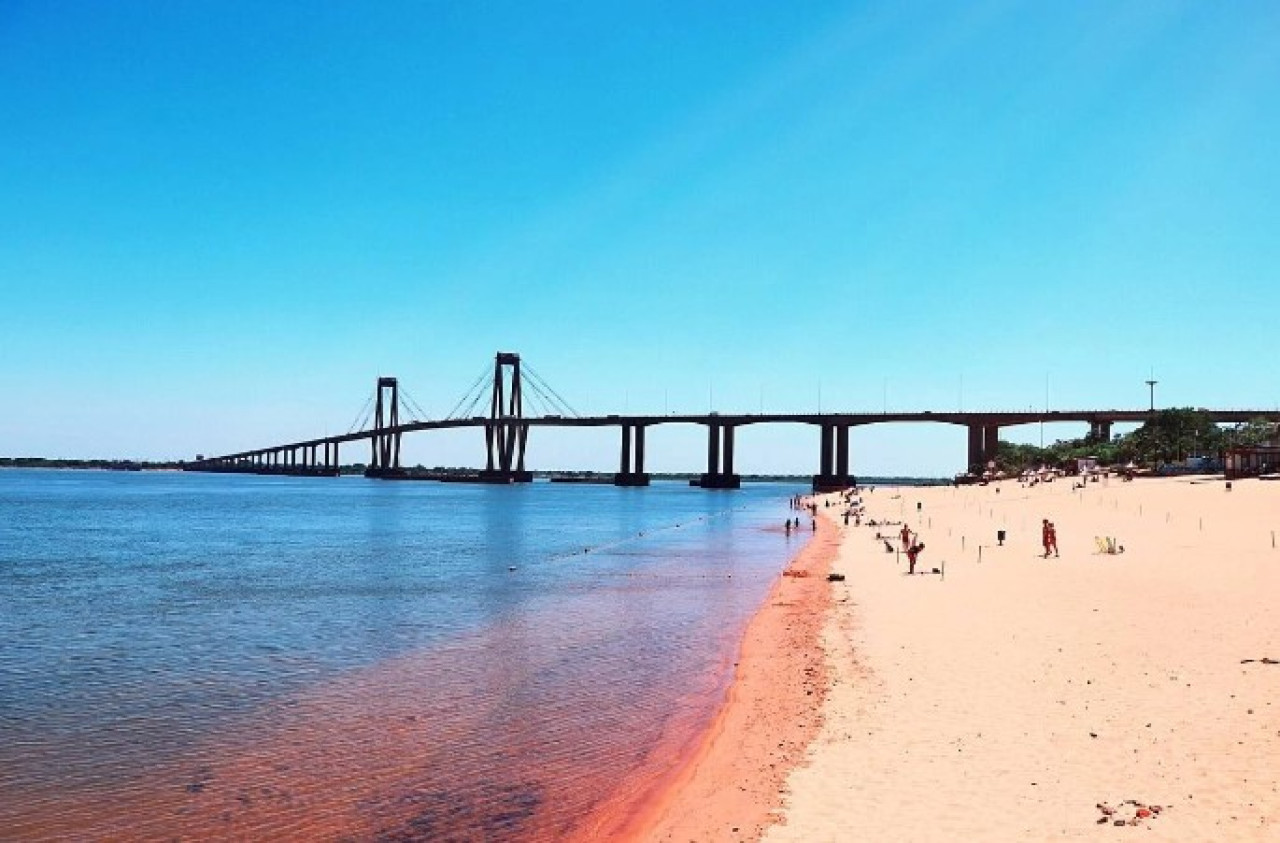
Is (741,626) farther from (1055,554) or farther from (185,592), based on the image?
(185,592)

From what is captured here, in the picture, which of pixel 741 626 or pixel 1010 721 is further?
pixel 741 626

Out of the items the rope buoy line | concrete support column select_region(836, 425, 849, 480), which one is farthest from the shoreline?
concrete support column select_region(836, 425, 849, 480)

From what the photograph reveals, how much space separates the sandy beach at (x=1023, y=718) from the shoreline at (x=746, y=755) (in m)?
0.06

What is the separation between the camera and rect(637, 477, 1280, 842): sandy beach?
957 cm

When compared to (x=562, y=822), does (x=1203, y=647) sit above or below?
above

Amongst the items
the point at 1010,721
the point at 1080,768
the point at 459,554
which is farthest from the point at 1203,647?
the point at 459,554

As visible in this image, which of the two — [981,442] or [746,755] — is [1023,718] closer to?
[746,755]

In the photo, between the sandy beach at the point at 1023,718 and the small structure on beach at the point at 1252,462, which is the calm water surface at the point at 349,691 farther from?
the small structure on beach at the point at 1252,462

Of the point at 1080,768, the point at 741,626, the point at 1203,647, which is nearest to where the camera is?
the point at 1080,768

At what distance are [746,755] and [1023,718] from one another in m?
3.71

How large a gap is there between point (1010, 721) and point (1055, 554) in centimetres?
2427

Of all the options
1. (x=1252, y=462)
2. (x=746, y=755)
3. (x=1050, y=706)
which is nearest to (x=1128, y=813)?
(x=1050, y=706)

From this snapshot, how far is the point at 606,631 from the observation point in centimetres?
2492

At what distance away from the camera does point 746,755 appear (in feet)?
42.7
